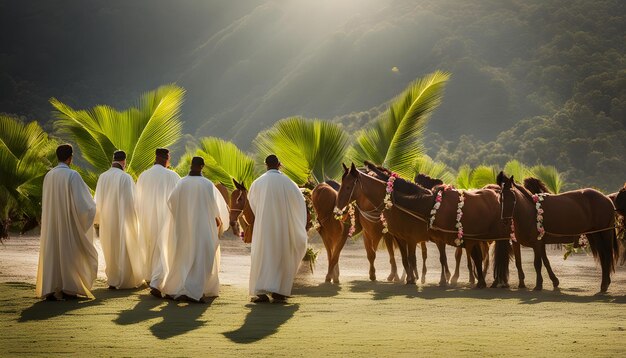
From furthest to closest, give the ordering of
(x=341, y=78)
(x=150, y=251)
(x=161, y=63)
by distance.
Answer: (x=161, y=63), (x=341, y=78), (x=150, y=251)

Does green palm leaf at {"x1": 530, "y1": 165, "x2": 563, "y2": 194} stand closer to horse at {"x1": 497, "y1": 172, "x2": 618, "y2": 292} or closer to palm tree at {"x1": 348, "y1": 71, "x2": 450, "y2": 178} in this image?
palm tree at {"x1": 348, "y1": 71, "x2": 450, "y2": 178}

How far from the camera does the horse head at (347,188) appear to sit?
15.2m

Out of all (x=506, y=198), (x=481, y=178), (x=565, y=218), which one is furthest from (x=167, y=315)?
(x=481, y=178)

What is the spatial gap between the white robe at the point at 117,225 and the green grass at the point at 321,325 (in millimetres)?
414

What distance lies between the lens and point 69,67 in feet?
307

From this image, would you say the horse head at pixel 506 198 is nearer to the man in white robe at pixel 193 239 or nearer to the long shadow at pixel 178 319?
Result: the man in white robe at pixel 193 239

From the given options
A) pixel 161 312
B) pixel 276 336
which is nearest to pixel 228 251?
pixel 161 312

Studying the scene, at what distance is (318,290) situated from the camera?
14.9 metres

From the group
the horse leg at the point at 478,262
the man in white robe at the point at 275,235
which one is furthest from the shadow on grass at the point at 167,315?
the horse leg at the point at 478,262

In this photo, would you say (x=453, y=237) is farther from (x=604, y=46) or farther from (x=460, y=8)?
(x=460, y=8)

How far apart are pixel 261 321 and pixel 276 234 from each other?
2.32m

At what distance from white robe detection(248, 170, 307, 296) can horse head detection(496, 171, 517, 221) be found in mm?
3740

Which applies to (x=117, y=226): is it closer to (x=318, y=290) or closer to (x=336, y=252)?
(x=318, y=290)

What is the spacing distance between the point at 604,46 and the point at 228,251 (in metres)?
51.2
